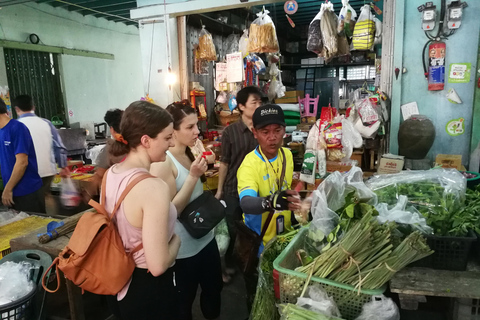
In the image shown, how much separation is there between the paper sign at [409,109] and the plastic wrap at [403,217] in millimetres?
2794

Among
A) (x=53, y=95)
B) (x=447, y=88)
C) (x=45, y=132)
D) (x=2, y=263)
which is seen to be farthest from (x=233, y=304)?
(x=53, y=95)

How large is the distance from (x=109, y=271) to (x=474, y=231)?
6.29 feet

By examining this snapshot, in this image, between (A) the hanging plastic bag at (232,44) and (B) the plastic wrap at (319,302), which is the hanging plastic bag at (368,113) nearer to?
(B) the plastic wrap at (319,302)

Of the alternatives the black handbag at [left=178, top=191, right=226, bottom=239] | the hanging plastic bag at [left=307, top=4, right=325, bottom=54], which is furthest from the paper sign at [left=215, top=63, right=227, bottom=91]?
the black handbag at [left=178, top=191, right=226, bottom=239]

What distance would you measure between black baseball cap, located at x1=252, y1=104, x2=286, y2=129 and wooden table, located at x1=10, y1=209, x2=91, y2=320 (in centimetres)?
181

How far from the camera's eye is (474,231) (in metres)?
1.86

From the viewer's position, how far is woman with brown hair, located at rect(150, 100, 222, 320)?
2217 mm

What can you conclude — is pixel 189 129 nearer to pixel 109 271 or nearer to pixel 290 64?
pixel 109 271

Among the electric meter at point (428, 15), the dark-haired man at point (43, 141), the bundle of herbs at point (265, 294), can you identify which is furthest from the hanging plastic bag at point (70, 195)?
the electric meter at point (428, 15)

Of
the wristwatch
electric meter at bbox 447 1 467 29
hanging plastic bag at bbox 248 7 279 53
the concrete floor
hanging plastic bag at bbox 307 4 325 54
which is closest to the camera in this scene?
the wristwatch

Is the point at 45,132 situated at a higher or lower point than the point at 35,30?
lower

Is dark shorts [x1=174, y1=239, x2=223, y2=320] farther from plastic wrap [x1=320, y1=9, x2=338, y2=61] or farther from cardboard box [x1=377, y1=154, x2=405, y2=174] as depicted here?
plastic wrap [x1=320, y1=9, x2=338, y2=61]

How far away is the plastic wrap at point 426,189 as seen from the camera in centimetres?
196

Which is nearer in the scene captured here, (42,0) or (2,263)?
(2,263)
